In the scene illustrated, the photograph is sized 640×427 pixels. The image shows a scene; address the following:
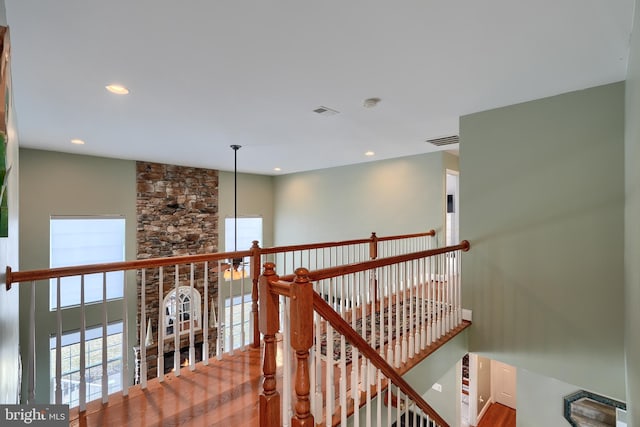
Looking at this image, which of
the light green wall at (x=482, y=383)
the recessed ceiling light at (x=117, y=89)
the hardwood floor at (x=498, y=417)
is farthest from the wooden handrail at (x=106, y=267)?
the hardwood floor at (x=498, y=417)

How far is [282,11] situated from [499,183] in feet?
9.28

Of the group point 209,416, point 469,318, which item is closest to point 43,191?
point 209,416

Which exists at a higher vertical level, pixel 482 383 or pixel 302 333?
pixel 302 333

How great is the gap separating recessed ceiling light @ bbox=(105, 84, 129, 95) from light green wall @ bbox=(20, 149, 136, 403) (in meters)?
3.58

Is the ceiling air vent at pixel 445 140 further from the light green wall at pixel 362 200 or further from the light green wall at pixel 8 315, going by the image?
the light green wall at pixel 8 315

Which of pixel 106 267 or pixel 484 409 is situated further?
pixel 484 409

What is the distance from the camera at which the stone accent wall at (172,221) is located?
6066mm

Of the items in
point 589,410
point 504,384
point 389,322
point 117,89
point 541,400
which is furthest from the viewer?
point 504,384

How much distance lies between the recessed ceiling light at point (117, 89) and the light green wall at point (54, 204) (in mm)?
3575

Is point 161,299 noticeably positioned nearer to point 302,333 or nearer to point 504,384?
point 302,333

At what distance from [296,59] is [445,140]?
10.2 feet

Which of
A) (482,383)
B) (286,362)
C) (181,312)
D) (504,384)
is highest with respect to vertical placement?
(286,362)

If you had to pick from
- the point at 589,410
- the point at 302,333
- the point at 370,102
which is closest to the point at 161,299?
the point at 302,333

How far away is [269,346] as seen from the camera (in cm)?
159
